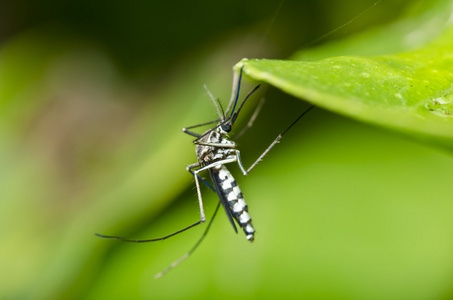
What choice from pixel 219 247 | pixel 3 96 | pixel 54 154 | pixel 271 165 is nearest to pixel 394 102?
pixel 271 165

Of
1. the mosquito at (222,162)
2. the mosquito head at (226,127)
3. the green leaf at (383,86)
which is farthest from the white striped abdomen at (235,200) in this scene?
the green leaf at (383,86)

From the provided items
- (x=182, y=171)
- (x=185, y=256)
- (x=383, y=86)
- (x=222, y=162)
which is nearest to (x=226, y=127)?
(x=222, y=162)

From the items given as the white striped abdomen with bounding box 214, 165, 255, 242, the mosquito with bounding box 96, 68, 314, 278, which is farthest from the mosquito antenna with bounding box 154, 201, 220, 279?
the white striped abdomen with bounding box 214, 165, 255, 242

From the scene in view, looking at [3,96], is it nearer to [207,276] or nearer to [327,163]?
[207,276]

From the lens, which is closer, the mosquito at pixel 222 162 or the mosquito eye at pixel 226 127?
the mosquito at pixel 222 162

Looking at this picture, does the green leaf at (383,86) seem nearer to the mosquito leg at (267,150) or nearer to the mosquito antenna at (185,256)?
the mosquito leg at (267,150)

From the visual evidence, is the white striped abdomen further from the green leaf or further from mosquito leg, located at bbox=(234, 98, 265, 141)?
the green leaf

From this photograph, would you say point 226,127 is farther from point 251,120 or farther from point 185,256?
point 185,256
